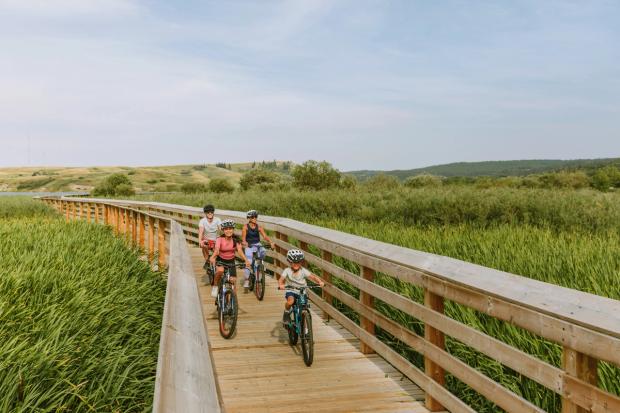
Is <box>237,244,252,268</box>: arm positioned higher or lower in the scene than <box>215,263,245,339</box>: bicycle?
higher

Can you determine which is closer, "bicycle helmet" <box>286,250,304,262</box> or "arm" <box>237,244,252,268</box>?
"bicycle helmet" <box>286,250,304,262</box>

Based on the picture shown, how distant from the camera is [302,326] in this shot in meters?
6.26

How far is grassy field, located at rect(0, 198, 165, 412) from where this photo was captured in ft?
13.7

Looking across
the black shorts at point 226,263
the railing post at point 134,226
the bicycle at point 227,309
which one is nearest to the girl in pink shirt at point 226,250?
the black shorts at point 226,263

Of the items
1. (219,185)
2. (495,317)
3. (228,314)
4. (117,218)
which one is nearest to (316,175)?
(219,185)

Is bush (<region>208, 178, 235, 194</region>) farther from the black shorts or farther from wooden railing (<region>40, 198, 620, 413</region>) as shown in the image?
wooden railing (<region>40, 198, 620, 413</region>)

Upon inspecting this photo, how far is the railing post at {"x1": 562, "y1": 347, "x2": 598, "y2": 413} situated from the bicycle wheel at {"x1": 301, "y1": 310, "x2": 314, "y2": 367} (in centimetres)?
320

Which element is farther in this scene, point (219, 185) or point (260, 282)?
point (219, 185)

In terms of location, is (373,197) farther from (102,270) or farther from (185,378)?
(185,378)

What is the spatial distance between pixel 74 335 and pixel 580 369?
4.19 meters

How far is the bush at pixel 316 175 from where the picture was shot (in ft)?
193

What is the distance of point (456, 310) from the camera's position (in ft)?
19.9

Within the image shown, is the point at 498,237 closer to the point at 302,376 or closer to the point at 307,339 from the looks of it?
the point at 307,339

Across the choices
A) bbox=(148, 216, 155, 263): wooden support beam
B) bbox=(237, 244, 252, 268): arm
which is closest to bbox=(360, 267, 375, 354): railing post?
bbox=(237, 244, 252, 268): arm
